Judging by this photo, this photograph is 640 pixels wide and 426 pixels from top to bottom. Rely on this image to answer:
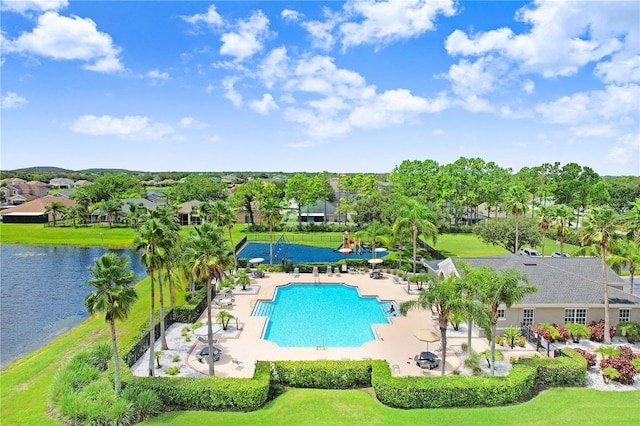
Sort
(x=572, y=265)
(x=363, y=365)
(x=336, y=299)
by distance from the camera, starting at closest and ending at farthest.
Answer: (x=363, y=365) < (x=572, y=265) < (x=336, y=299)

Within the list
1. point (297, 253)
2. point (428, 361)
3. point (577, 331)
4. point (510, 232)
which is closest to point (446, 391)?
point (428, 361)

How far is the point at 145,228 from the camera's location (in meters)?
19.7

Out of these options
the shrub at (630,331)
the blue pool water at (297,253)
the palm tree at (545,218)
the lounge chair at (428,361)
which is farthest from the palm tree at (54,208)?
the shrub at (630,331)

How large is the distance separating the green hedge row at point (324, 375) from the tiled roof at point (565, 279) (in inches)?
500

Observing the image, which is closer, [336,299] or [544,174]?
[336,299]

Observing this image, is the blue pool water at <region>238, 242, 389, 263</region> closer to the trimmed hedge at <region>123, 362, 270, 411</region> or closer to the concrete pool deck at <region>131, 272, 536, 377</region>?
the concrete pool deck at <region>131, 272, 536, 377</region>

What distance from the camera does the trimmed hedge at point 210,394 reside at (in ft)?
61.2

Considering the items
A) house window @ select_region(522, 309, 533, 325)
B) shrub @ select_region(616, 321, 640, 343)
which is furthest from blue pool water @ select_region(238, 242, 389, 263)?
shrub @ select_region(616, 321, 640, 343)

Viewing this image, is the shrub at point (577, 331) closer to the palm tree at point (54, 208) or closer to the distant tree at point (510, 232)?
the distant tree at point (510, 232)

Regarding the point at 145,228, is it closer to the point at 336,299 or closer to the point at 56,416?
the point at 56,416

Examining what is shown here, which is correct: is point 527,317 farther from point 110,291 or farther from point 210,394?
point 110,291

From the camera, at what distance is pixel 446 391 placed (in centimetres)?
1883

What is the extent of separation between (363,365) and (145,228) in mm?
12762

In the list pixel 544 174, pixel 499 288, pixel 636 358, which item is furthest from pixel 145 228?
pixel 544 174
